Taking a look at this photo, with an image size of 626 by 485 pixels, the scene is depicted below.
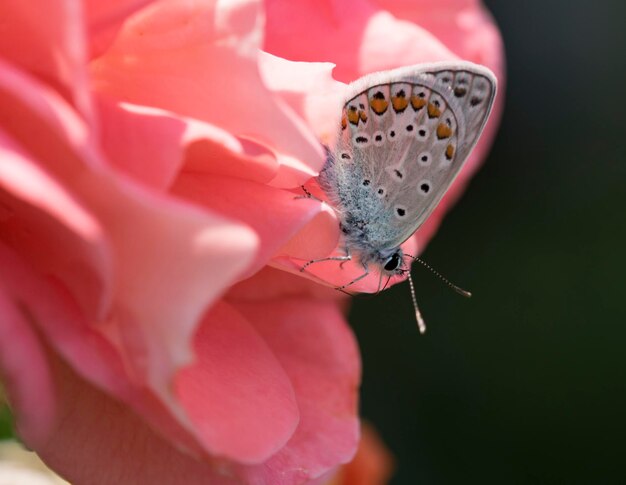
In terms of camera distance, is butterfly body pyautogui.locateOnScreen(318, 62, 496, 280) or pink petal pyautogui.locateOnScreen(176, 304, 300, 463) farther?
butterfly body pyautogui.locateOnScreen(318, 62, 496, 280)

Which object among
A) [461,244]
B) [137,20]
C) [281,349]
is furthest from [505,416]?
[137,20]

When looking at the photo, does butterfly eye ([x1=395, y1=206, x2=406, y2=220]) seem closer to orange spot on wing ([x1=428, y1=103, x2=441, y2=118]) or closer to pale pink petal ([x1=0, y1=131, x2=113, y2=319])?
orange spot on wing ([x1=428, y1=103, x2=441, y2=118])

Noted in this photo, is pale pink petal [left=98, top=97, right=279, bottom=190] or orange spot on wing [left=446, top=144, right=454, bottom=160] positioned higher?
pale pink petal [left=98, top=97, right=279, bottom=190]

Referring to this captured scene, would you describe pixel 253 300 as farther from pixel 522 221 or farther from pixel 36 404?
pixel 522 221

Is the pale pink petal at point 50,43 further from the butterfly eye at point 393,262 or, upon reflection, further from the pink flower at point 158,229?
the butterfly eye at point 393,262

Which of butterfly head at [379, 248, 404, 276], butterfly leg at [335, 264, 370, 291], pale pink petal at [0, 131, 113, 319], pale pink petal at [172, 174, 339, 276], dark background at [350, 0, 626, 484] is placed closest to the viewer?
pale pink petal at [0, 131, 113, 319]

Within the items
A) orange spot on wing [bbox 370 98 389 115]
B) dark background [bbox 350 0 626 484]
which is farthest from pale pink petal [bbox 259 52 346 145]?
dark background [bbox 350 0 626 484]

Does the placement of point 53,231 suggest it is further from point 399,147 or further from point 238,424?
point 399,147
